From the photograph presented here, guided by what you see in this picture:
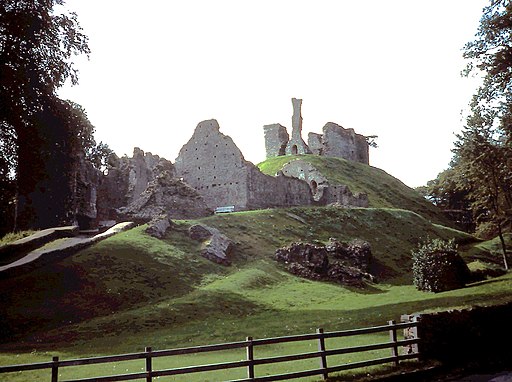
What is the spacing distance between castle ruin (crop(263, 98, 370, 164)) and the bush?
210 ft

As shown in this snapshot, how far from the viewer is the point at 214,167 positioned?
54031mm

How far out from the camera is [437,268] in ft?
90.1

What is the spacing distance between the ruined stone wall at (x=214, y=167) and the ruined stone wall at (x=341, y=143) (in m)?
45.0

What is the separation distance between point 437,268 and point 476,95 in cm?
1180

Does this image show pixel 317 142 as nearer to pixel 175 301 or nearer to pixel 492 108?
pixel 492 108

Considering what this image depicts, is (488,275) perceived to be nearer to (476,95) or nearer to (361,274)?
(361,274)

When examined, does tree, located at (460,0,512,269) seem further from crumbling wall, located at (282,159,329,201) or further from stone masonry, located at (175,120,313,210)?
crumbling wall, located at (282,159,329,201)

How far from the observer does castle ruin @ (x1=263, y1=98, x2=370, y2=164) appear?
92250 millimetres

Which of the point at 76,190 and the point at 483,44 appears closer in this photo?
the point at 483,44

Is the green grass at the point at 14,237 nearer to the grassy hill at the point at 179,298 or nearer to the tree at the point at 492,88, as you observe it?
the grassy hill at the point at 179,298

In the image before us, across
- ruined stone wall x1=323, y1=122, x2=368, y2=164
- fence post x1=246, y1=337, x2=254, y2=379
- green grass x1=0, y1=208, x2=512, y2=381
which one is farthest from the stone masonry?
ruined stone wall x1=323, y1=122, x2=368, y2=164

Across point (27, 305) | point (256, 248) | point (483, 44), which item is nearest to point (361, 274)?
point (256, 248)

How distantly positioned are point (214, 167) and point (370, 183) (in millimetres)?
38675

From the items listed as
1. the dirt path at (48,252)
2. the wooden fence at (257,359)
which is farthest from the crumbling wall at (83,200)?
the wooden fence at (257,359)
